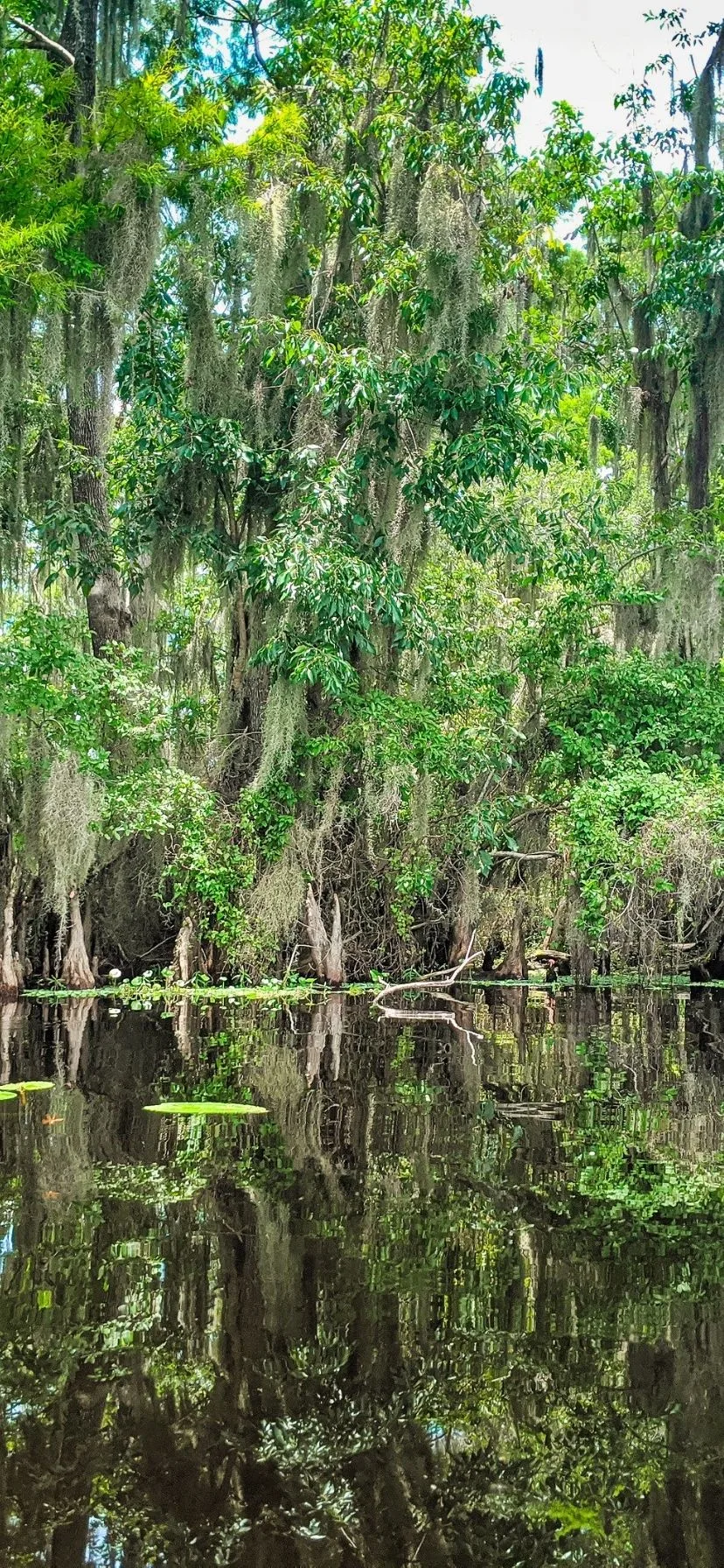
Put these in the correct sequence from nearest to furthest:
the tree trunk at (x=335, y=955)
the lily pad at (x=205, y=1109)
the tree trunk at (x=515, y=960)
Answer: the lily pad at (x=205, y=1109)
the tree trunk at (x=335, y=955)
the tree trunk at (x=515, y=960)

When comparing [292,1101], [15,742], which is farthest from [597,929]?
[292,1101]

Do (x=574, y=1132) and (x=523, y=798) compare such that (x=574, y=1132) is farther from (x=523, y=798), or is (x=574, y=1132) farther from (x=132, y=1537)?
(x=523, y=798)

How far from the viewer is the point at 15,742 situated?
9773 millimetres

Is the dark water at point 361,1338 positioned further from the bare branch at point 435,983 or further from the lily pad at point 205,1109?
the bare branch at point 435,983

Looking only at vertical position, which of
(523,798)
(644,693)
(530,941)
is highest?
(644,693)

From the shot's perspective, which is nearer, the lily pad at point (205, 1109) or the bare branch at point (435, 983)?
the lily pad at point (205, 1109)

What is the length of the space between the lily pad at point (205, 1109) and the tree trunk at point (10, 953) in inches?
229

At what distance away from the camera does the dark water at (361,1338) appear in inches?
65.4

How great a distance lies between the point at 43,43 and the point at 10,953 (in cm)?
838

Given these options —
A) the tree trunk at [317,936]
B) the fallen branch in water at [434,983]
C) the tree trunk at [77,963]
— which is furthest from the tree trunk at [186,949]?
the fallen branch in water at [434,983]

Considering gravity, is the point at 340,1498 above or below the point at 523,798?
below

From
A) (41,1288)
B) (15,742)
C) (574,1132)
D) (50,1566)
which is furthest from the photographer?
(15,742)

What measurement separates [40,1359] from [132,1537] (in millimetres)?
589

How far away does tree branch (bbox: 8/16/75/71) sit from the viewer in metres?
9.35
